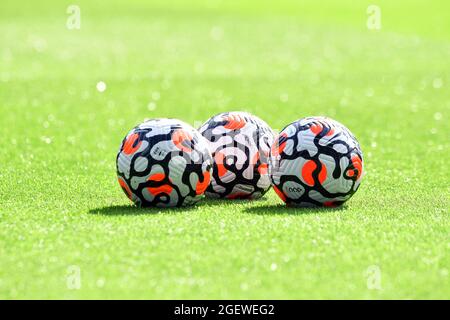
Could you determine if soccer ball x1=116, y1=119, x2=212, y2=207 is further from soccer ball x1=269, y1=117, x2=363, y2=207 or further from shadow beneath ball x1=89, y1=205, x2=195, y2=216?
soccer ball x1=269, y1=117, x2=363, y2=207

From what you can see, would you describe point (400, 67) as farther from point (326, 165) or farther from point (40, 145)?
point (326, 165)

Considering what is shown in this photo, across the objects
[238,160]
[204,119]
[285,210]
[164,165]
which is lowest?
[285,210]

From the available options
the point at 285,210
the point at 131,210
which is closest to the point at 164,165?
the point at 131,210

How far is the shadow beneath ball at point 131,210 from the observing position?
11480 mm

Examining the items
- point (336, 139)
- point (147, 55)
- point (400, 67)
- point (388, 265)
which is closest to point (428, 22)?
point (400, 67)

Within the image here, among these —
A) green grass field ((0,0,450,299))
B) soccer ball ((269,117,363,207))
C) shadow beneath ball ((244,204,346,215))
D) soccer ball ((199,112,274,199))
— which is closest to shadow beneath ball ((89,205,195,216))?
green grass field ((0,0,450,299))

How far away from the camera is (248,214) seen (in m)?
11.5

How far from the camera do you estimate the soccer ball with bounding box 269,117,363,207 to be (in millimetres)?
11789

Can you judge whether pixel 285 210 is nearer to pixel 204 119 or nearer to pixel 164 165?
pixel 164 165

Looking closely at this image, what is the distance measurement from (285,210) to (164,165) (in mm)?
1726

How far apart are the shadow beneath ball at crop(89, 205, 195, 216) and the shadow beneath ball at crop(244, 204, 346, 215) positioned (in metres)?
0.87

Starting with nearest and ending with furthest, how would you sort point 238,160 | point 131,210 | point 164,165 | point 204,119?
point 164,165 → point 131,210 → point 238,160 → point 204,119

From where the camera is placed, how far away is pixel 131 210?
1175 cm
